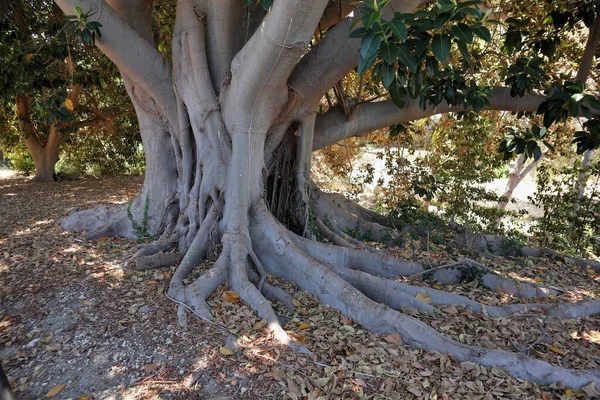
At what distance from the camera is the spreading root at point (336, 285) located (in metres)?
2.88

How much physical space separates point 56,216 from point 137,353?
430 centimetres

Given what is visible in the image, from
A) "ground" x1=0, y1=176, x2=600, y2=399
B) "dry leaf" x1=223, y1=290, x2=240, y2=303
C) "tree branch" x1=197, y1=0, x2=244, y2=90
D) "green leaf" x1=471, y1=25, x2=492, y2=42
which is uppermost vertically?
"tree branch" x1=197, y1=0, x2=244, y2=90

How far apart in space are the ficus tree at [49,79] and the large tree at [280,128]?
0.94 metres

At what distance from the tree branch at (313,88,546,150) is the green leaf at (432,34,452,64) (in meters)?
2.66

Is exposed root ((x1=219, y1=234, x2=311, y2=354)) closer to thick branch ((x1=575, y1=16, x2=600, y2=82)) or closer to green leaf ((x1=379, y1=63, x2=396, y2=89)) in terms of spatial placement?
green leaf ((x1=379, y1=63, x2=396, y2=89))

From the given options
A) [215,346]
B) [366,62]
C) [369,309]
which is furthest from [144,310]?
[366,62]

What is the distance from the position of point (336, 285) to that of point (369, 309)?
0.37 metres

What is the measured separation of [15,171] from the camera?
1437 cm

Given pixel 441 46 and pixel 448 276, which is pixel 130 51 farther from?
pixel 448 276

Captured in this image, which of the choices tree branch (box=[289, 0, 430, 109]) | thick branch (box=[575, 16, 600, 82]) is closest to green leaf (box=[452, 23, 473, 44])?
tree branch (box=[289, 0, 430, 109])

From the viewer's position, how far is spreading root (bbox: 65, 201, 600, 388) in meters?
2.88

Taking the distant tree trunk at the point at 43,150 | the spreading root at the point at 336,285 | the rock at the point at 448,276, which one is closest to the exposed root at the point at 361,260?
the spreading root at the point at 336,285

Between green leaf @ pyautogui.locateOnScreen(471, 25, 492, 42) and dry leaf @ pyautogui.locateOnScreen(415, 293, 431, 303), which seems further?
dry leaf @ pyautogui.locateOnScreen(415, 293, 431, 303)

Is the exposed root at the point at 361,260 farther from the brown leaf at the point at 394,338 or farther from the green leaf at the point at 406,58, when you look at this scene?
the green leaf at the point at 406,58
